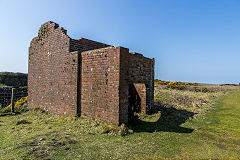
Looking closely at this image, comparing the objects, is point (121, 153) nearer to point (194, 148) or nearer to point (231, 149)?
point (194, 148)

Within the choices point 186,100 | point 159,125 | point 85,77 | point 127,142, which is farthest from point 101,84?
point 186,100

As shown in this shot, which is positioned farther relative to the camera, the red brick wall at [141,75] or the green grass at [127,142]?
the red brick wall at [141,75]

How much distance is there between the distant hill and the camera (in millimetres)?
25753

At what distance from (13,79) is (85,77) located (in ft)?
84.8

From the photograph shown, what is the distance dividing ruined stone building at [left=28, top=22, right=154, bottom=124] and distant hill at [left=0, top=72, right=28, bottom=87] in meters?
19.1

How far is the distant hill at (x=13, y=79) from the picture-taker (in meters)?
25.8

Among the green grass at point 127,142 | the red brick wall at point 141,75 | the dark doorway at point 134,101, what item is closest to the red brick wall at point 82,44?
the red brick wall at point 141,75

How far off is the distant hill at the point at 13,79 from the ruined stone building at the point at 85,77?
1914 centimetres

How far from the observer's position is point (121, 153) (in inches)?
148

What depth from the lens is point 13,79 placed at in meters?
26.5

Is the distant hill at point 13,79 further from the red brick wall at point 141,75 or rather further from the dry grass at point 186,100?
the red brick wall at point 141,75

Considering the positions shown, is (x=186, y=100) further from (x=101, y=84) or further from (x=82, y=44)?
(x=82, y=44)

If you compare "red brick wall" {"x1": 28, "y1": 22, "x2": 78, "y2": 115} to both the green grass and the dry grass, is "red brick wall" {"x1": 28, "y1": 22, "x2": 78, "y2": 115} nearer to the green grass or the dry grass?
the green grass

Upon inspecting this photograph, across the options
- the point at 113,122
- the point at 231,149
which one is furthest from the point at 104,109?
the point at 231,149
